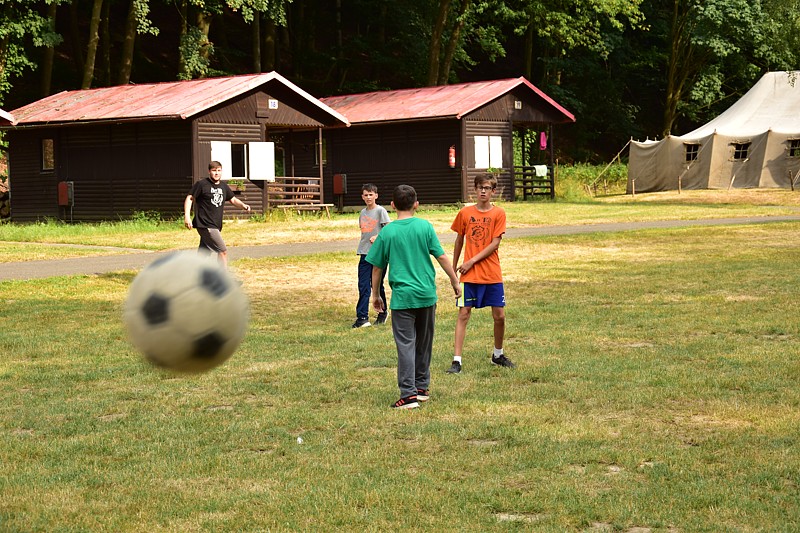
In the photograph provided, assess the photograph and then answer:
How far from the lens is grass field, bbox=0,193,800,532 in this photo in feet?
17.4

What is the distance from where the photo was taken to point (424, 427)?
6.99 m

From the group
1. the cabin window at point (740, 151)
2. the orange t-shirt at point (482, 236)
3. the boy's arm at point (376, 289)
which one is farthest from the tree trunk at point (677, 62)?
the boy's arm at point (376, 289)

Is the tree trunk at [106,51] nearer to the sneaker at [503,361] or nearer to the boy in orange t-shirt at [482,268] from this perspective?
the boy in orange t-shirt at [482,268]

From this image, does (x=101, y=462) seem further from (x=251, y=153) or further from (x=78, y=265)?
(x=251, y=153)

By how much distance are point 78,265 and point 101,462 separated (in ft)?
43.5

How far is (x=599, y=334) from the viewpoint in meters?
10.9

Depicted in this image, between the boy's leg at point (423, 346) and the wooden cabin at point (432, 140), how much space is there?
29.3 m

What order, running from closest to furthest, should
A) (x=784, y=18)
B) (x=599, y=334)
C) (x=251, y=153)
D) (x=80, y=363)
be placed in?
1. (x=80, y=363)
2. (x=599, y=334)
3. (x=251, y=153)
4. (x=784, y=18)

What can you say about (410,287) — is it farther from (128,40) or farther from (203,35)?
(203,35)

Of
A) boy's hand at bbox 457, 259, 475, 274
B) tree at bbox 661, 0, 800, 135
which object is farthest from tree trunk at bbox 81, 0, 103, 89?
boy's hand at bbox 457, 259, 475, 274

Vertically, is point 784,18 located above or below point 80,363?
above

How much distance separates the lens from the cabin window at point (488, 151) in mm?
38719

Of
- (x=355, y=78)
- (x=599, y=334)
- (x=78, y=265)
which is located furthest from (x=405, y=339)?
(x=355, y=78)

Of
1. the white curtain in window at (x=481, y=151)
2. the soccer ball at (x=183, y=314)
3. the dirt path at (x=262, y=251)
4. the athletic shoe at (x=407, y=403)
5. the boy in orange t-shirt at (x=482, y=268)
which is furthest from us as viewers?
the white curtain in window at (x=481, y=151)
